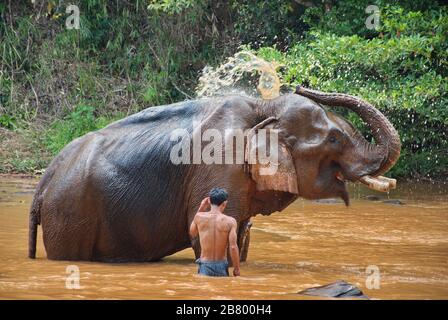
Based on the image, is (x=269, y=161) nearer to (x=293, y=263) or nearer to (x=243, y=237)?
(x=243, y=237)

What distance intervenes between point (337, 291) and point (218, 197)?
1.30m

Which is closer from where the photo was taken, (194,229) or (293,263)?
(194,229)

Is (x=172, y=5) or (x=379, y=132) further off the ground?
(x=172, y=5)

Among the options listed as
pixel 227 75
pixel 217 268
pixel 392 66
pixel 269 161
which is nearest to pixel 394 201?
pixel 392 66

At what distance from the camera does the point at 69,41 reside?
19.5 m

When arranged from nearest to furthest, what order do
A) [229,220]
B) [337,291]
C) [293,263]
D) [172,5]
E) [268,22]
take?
[337,291] → [229,220] → [293,263] → [172,5] → [268,22]

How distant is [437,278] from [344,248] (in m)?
1.98

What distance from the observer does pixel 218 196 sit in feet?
27.2

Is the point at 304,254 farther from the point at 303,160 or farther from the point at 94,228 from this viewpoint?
the point at 94,228

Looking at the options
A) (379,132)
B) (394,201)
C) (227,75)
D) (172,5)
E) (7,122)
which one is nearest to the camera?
(379,132)

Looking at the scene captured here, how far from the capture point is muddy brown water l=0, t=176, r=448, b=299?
25.8 feet

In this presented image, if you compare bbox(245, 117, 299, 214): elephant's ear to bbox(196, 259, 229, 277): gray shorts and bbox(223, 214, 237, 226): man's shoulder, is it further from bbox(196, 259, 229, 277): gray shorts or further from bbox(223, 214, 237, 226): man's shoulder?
bbox(196, 259, 229, 277): gray shorts
